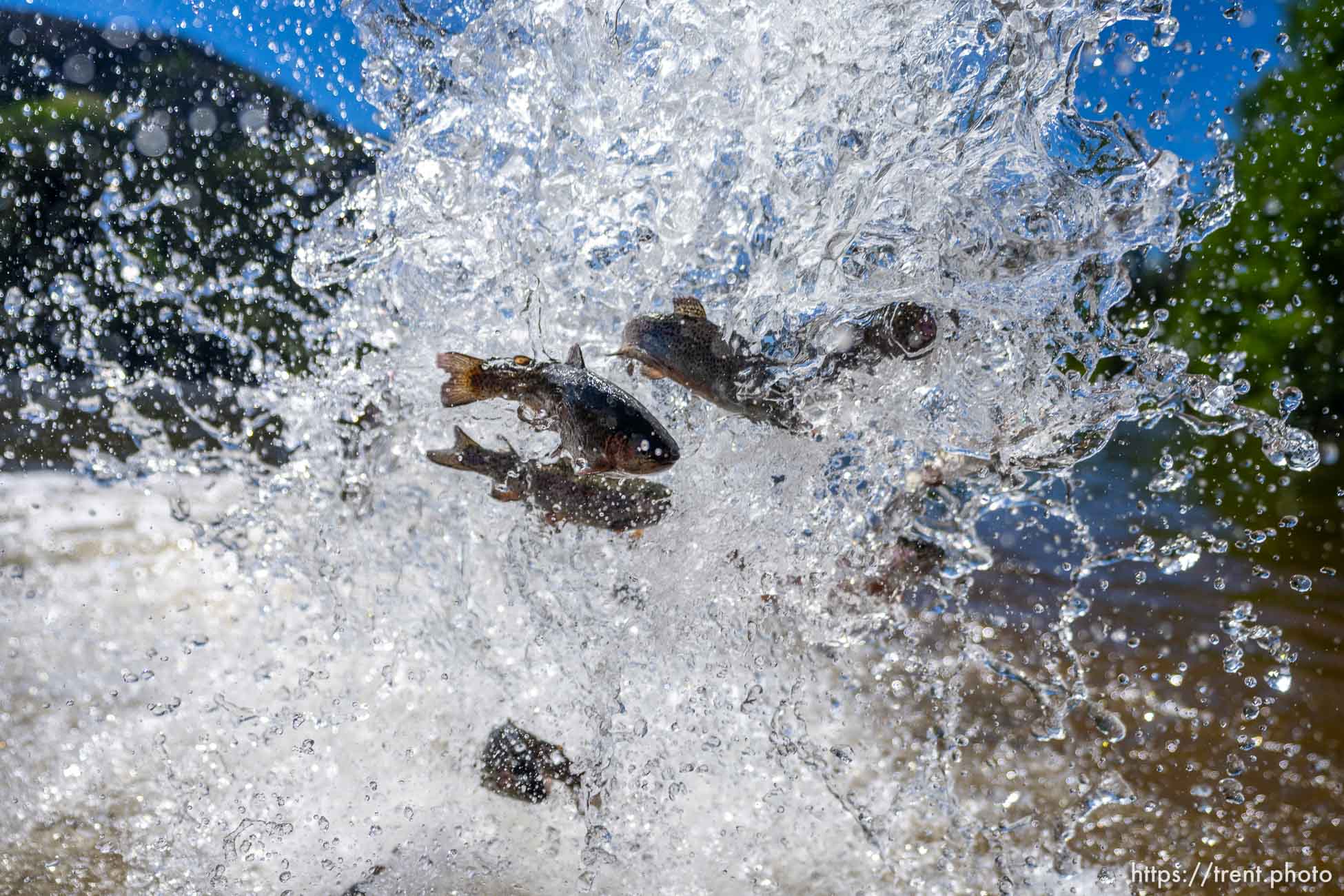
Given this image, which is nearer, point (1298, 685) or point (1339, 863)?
point (1339, 863)

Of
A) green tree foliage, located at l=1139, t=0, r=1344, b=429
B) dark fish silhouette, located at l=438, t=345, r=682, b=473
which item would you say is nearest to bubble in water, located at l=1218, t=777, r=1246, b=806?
dark fish silhouette, located at l=438, t=345, r=682, b=473

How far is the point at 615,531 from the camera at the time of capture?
12.9 ft

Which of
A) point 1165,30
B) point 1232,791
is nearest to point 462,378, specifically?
point 1165,30

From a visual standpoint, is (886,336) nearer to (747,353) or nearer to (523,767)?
(747,353)

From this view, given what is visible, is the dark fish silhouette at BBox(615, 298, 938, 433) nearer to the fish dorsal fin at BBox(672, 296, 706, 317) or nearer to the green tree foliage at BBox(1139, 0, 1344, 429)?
the fish dorsal fin at BBox(672, 296, 706, 317)

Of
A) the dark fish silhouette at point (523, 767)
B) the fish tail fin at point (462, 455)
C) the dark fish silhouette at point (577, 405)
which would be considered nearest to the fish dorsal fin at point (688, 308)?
the dark fish silhouette at point (577, 405)

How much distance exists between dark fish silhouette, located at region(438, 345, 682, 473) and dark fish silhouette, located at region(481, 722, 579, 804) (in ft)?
3.99

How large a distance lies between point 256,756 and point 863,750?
2.57 m

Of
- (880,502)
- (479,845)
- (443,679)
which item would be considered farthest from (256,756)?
(880,502)

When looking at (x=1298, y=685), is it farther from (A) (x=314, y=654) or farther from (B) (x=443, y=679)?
(A) (x=314, y=654)

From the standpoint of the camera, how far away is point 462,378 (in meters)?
3.13

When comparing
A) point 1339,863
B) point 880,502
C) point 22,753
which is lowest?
point 22,753

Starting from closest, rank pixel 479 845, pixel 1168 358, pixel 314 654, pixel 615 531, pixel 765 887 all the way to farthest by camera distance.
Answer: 1. pixel 765 887
2. pixel 479 845
3. pixel 615 531
4. pixel 1168 358
5. pixel 314 654

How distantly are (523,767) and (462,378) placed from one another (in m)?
1.52
